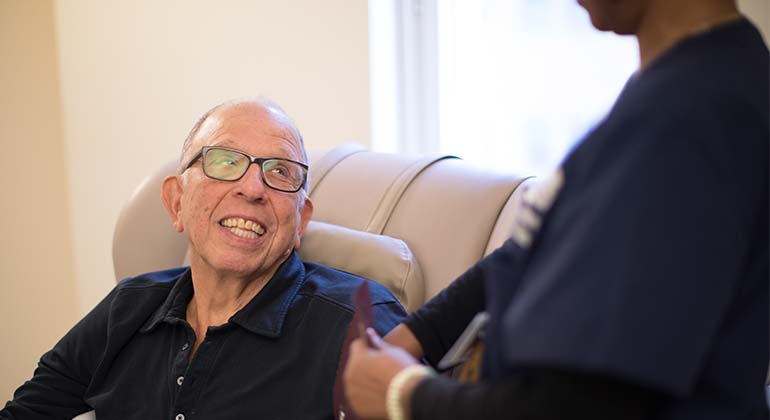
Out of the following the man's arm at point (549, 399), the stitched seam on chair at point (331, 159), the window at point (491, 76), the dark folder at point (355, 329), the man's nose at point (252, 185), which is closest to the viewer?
the man's arm at point (549, 399)

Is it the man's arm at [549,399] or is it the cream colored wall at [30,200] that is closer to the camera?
the man's arm at [549,399]

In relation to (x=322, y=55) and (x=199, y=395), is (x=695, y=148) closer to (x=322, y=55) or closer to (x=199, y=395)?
(x=199, y=395)

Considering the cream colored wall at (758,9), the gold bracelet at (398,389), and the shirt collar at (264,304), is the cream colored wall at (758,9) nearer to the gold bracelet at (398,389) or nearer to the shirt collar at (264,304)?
the shirt collar at (264,304)

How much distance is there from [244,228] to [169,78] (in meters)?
1.69

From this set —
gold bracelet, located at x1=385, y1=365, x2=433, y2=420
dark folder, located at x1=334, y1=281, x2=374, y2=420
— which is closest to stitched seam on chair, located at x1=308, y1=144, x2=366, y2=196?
dark folder, located at x1=334, y1=281, x2=374, y2=420

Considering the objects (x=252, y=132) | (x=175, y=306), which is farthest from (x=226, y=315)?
(x=252, y=132)

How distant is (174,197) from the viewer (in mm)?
1829

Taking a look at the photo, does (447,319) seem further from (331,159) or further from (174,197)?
(331,159)

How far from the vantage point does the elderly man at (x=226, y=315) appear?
1531mm

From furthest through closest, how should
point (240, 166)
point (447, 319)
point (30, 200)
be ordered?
1. point (30, 200)
2. point (240, 166)
3. point (447, 319)

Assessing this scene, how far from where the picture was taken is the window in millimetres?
2449

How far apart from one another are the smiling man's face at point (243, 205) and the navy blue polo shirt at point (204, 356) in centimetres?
6

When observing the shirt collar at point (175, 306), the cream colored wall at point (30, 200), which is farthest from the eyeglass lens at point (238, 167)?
the cream colored wall at point (30, 200)

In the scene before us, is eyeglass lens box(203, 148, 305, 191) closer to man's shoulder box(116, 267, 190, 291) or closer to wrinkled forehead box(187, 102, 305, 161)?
wrinkled forehead box(187, 102, 305, 161)
